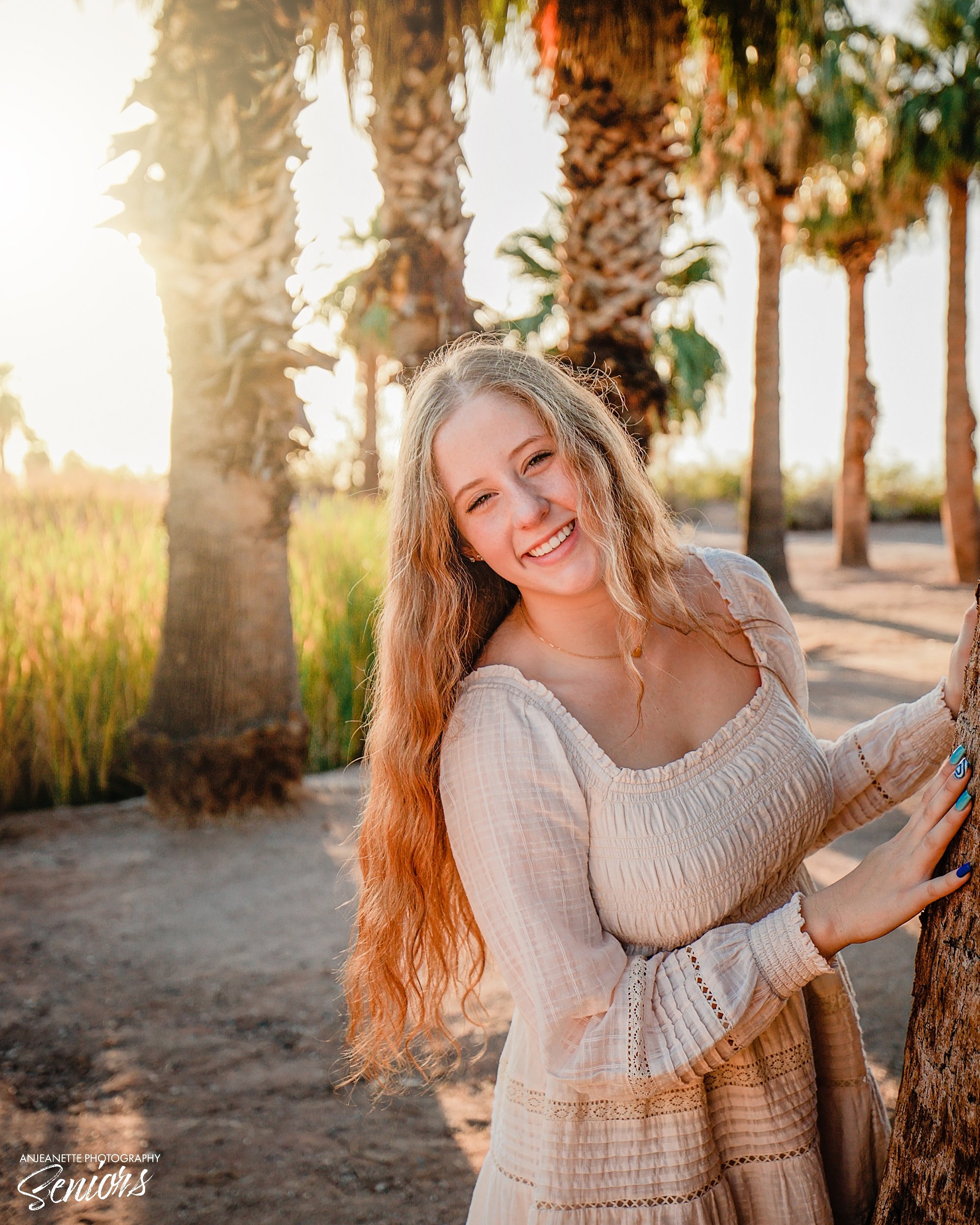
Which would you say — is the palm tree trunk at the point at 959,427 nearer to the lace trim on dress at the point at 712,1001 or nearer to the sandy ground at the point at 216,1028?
the sandy ground at the point at 216,1028

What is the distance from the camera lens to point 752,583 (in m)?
1.99

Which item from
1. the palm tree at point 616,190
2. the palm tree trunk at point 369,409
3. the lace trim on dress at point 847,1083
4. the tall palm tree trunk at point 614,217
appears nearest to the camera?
the lace trim on dress at point 847,1083

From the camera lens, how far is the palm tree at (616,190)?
5758 millimetres

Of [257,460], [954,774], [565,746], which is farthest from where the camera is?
[257,460]

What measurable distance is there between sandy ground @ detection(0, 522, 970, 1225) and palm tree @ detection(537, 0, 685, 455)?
319cm

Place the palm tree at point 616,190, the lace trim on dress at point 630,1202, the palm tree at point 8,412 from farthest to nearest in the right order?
the palm tree at point 8,412 < the palm tree at point 616,190 < the lace trim on dress at point 630,1202

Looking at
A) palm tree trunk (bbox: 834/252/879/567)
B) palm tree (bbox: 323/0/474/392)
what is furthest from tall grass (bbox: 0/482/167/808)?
palm tree trunk (bbox: 834/252/879/567)

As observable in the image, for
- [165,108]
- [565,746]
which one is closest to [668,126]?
[165,108]

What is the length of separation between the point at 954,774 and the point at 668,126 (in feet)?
19.4

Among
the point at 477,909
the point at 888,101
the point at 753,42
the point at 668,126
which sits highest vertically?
the point at 888,101

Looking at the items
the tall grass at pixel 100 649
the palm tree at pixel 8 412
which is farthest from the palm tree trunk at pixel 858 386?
the palm tree at pixel 8 412

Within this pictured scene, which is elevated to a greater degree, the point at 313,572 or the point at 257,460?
the point at 257,460

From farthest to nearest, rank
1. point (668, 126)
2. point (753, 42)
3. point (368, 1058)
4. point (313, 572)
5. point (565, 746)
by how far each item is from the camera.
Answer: point (313, 572), point (753, 42), point (668, 126), point (368, 1058), point (565, 746)

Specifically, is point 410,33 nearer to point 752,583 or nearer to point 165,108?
point 165,108
